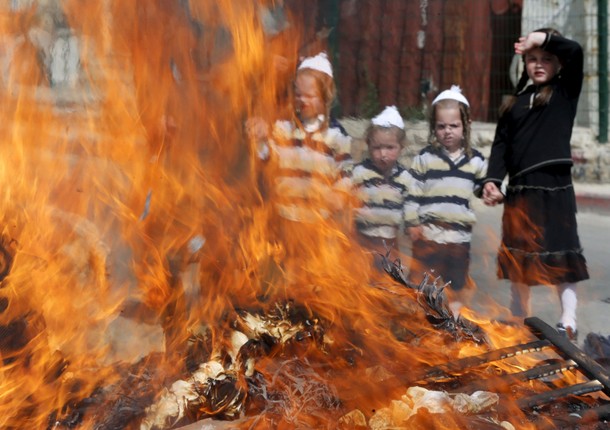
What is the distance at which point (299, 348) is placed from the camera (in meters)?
3.24

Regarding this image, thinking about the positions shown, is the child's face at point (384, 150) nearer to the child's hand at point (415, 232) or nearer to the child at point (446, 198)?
the child at point (446, 198)

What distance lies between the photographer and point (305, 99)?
454cm

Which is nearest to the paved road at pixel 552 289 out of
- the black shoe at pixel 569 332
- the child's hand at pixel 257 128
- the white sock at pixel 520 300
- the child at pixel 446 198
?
the white sock at pixel 520 300

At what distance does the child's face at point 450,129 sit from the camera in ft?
15.9

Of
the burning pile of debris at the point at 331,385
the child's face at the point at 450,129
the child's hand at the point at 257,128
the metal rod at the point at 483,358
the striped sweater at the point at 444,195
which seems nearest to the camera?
the burning pile of debris at the point at 331,385

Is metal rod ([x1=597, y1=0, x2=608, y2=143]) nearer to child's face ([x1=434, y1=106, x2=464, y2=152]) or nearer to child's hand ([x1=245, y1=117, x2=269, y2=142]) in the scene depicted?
child's face ([x1=434, y1=106, x2=464, y2=152])

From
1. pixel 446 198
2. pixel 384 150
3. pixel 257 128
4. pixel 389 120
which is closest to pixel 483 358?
pixel 446 198

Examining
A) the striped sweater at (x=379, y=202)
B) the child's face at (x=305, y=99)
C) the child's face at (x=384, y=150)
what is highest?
the child's face at (x=305, y=99)

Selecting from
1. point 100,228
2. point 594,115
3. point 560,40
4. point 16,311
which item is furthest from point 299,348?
point 594,115

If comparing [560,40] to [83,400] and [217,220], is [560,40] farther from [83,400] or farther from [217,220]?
[83,400]

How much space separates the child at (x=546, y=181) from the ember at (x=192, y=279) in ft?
3.00

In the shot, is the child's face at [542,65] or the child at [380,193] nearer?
the child's face at [542,65]

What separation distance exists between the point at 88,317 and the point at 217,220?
2.80ft

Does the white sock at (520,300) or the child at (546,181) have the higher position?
the child at (546,181)
